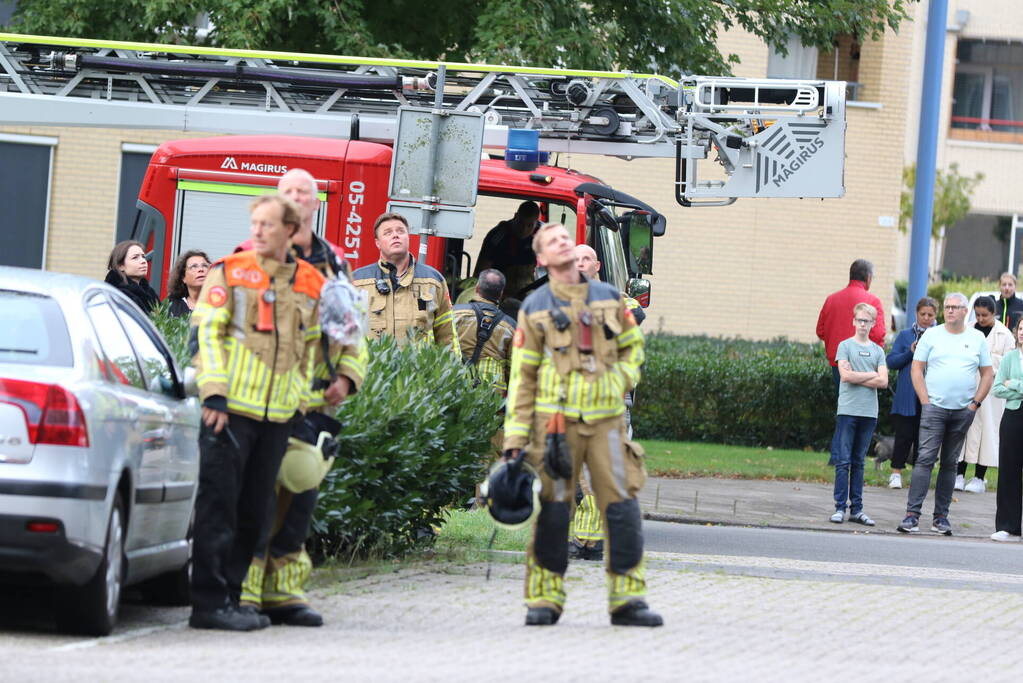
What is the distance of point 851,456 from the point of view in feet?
47.1

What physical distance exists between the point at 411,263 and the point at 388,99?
3761mm

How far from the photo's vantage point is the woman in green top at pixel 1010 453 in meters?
13.9

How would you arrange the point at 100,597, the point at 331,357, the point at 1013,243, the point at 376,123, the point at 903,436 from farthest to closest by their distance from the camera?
the point at 1013,243 → the point at 903,436 → the point at 376,123 → the point at 331,357 → the point at 100,597

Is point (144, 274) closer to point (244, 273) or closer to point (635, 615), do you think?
point (244, 273)

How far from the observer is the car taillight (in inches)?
267

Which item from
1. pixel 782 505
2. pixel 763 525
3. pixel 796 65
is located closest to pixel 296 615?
pixel 763 525

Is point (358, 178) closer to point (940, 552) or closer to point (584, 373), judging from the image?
point (940, 552)

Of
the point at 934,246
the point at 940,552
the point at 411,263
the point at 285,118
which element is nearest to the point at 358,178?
the point at 285,118

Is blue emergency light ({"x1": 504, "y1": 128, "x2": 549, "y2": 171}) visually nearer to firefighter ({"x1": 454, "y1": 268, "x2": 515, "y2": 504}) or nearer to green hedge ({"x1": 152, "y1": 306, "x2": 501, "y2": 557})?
firefighter ({"x1": 454, "y1": 268, "x2": 515, "y2": 504})

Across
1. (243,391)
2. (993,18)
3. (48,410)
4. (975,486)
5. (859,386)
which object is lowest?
(975,486)

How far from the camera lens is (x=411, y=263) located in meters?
11.2

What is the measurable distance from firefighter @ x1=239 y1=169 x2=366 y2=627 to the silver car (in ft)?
1.76

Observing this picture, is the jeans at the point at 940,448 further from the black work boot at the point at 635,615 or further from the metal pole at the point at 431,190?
the black work boot at the point at 635,615

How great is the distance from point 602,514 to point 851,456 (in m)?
6.85
